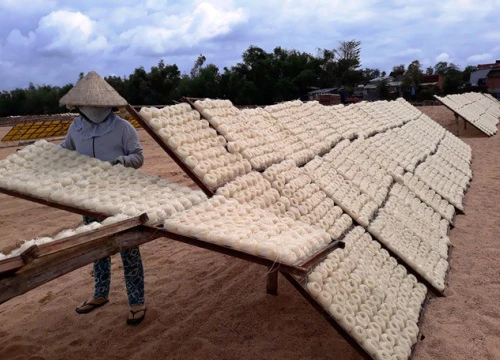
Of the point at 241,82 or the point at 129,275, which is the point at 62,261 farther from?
the point at 241,82

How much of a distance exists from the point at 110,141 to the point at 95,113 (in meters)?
0.22

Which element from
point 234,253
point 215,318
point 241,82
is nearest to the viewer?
point 234,253

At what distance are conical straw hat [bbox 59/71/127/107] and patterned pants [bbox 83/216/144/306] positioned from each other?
2.65 feet

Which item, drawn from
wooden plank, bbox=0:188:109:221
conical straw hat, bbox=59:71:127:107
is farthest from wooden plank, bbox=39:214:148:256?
conical straw hat, bbox=59:71:127:107

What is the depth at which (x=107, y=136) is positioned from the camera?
3041 millimetres

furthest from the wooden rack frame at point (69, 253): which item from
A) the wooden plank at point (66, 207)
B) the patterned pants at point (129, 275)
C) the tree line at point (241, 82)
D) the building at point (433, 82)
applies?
the building at point (433, 82)

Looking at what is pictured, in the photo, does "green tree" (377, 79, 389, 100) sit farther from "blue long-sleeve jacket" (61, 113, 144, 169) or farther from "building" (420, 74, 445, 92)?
"blue long-sleeve jacket" (61, 113, 144, 169)

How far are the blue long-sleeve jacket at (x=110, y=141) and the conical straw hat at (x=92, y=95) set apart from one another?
172mm

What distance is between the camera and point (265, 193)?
3068 millimetres

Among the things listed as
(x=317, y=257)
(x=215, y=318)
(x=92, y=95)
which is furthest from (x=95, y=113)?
(x=317, y=257)

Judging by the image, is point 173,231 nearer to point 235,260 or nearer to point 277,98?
point 235,260

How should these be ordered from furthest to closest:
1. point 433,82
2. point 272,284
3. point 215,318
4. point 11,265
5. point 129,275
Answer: point 433,82, point 272,284, point 215,318, point 129,275, point 11,265

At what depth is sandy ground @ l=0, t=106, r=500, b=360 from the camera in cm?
288

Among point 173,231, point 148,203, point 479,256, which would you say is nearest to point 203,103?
point 148,203
